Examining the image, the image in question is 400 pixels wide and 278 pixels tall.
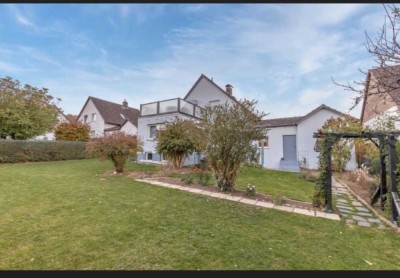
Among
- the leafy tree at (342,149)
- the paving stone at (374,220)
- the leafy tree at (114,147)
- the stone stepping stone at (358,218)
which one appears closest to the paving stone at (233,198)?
the stone stepping stone at (358,218)

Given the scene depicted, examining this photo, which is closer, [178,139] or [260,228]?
[260,228]

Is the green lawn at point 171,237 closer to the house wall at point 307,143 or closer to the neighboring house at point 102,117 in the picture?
the house wall at point 307,143

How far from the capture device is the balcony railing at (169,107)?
16938 mm

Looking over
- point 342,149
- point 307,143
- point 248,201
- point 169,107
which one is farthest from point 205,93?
point 248,201

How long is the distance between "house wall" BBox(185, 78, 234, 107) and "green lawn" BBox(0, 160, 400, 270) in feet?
53.8

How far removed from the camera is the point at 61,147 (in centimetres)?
1900

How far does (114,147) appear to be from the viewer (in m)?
11.0

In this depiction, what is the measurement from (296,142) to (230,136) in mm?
12668

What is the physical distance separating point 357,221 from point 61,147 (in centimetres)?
2045

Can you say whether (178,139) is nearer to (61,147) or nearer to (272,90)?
(272,90)

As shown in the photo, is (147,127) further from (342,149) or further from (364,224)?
(364,224)

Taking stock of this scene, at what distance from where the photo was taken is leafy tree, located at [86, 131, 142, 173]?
35.9 feet

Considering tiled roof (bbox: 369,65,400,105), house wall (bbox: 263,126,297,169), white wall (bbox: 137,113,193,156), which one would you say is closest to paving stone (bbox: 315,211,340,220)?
tiled roof (bbox: 369,65,400,105)

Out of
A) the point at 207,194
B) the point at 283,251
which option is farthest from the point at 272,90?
the point at 283,251
